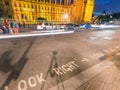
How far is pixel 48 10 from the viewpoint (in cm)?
6931

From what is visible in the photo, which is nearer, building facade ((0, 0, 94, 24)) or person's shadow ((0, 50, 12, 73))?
person's shadow ((0, 50, 12, 73))

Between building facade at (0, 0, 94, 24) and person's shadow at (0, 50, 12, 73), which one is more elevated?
building facade at (0, 0, 94, 24)

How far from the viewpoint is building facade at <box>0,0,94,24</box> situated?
4438 cm

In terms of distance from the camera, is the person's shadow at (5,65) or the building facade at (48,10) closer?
the person's shadow at (5,65)

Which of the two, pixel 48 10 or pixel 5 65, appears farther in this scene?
pixel 48 10

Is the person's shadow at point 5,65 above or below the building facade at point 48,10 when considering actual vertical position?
below

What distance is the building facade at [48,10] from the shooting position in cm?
4438

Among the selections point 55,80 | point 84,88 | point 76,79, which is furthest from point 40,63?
point 84,88

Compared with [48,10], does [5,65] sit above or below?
below

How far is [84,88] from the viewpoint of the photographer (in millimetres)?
3506

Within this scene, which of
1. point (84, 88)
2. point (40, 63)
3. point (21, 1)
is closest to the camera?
→ point (84, 88)

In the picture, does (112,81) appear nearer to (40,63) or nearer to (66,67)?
(66,67)

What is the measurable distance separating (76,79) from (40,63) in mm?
2165

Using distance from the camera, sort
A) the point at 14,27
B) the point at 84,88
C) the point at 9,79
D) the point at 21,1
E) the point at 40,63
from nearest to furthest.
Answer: the point at 84,88 → the point at 9,79 → the point at 40,63 → the point at 14,27 → the point at 21,1
